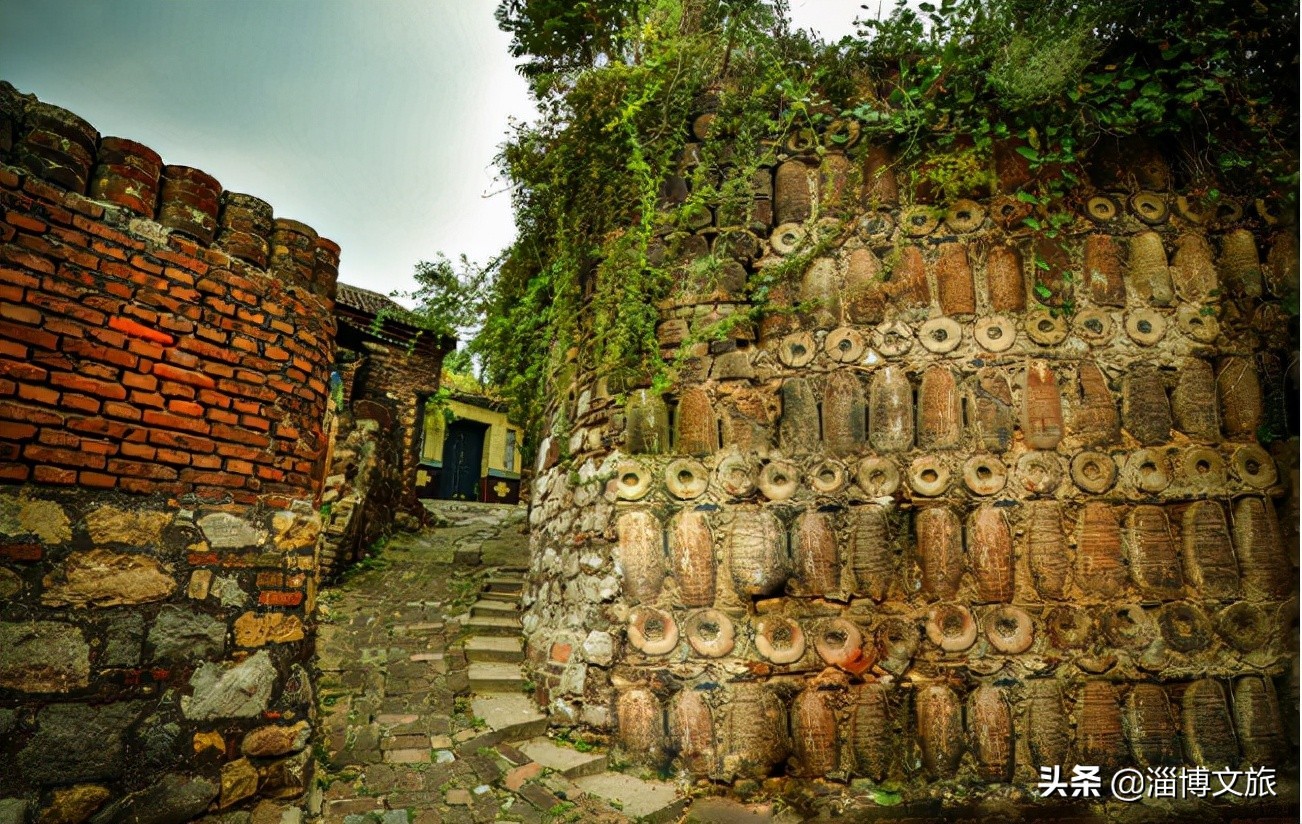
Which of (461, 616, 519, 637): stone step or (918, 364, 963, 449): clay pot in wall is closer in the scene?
(918, 364, 963, 449): clay pot in wall

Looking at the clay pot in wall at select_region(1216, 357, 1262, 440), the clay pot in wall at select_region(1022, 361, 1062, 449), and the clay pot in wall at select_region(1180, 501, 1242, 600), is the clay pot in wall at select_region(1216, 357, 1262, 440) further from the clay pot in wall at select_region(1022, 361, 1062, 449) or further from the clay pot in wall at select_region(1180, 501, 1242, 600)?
the clay pot in wall at select_region(1022, 361, 1062, 449)

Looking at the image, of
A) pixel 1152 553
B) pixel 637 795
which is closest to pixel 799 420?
pixel 1152 553

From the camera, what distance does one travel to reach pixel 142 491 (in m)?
2.40

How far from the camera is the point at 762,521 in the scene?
354 centimetres

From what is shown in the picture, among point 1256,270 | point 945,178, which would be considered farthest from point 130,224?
point 1256,270

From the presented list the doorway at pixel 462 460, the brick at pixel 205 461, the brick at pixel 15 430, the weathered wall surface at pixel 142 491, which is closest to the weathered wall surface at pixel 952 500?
the weathered wall surface at pixel 142 491

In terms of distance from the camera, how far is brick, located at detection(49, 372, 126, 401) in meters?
2.24

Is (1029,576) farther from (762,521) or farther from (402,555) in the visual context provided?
(402,555)

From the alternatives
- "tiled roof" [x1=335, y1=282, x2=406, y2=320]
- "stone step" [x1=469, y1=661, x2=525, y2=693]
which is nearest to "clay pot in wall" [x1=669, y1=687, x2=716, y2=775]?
"stone step" [x1=469, y1=661, x2=525, y2=693]

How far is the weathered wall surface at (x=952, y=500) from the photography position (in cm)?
329

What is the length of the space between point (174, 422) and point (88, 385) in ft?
0.93

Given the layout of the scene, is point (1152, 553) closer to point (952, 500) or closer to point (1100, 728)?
point (1100, 728)

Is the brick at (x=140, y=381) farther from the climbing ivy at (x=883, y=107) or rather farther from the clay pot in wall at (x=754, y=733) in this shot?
the clay pot in wall at (x=754, y=733)

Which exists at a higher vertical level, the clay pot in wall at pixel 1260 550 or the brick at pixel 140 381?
the brick at pixel 140 381
